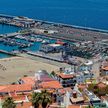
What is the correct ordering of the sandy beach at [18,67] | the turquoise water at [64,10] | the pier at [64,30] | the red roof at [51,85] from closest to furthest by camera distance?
1. the red roof at [51,85]
2. the sandy beach at [18,67]
3. the pier at [64,30]
4. the turquoise water at [64,10]

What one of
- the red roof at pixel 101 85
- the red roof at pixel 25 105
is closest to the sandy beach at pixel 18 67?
the red roof at pixel 101 85

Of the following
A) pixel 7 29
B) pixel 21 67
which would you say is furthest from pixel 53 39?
pixel 21 67

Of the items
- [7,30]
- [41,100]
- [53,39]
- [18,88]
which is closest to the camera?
[41,100]

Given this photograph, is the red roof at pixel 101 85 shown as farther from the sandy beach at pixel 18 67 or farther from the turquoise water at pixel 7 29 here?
the turquoise water at pixel 7 29

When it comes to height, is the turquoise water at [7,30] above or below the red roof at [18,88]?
above

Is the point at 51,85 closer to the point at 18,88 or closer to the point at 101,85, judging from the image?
the point at 18,88

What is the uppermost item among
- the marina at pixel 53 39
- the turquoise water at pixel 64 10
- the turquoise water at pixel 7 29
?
the turquoise water at pixel 64 10

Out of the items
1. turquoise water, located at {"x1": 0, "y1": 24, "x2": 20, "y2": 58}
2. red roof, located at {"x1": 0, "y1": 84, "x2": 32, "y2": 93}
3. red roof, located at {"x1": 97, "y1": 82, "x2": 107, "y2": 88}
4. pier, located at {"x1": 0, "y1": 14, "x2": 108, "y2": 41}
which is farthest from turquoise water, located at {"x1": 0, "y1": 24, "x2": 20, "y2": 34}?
red roof, located at {"x1": 97, "y1": 82, "x2": 107, "y2": 88}

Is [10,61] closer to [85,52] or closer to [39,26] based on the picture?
[85,52]
